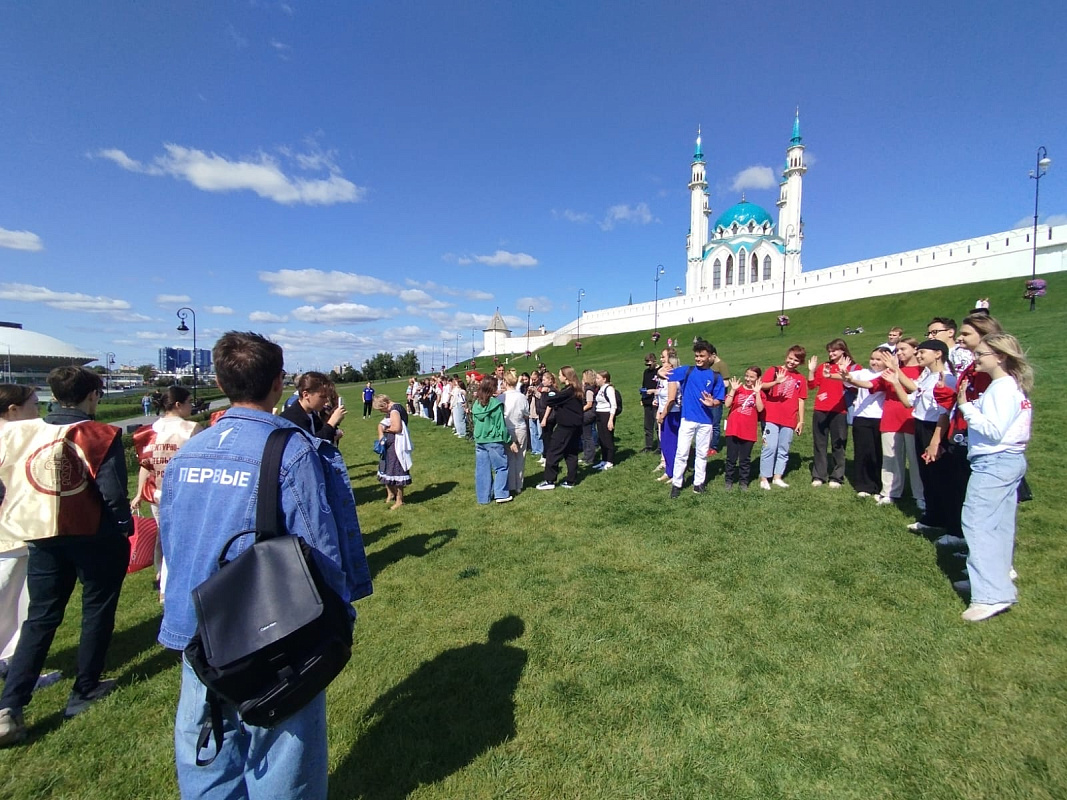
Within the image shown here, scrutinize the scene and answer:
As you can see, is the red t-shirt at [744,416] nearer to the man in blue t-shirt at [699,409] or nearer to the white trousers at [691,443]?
the man in blue t-shirt at [699,409]

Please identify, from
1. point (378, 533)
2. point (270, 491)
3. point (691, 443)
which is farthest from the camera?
point (691, 443)

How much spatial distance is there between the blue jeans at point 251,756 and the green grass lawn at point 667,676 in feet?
3.26

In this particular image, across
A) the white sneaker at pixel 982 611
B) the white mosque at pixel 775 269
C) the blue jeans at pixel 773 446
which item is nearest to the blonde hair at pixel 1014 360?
the white sneaker at pixel 982 611

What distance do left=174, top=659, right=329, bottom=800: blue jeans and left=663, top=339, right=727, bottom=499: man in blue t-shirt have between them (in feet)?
19.7

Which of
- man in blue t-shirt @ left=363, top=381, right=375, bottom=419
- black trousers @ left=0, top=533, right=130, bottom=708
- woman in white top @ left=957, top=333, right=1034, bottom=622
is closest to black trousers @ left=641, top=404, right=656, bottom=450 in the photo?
woman in white top @ left=957, top=333, right=1034, bottom=622

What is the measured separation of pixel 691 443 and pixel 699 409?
19.8 inches

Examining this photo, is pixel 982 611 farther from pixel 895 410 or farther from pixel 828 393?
pixel 828 393

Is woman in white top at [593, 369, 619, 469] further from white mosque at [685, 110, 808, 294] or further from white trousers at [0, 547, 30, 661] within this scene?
white mosque at [685, 110, 808, 294]

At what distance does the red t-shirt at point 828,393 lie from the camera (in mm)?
7199

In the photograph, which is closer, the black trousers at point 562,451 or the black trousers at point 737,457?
the black trousers at point 737,457

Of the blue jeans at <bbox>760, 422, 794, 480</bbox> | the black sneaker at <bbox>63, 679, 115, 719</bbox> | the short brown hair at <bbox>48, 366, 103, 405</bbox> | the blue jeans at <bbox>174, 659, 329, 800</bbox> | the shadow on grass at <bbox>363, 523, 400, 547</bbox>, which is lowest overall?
the black sneaker at <bbox>63, 679, 115, 719</bbox>

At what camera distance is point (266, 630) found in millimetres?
1458

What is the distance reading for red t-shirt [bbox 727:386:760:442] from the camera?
23.2 ft

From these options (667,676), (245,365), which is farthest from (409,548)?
(245,365)
